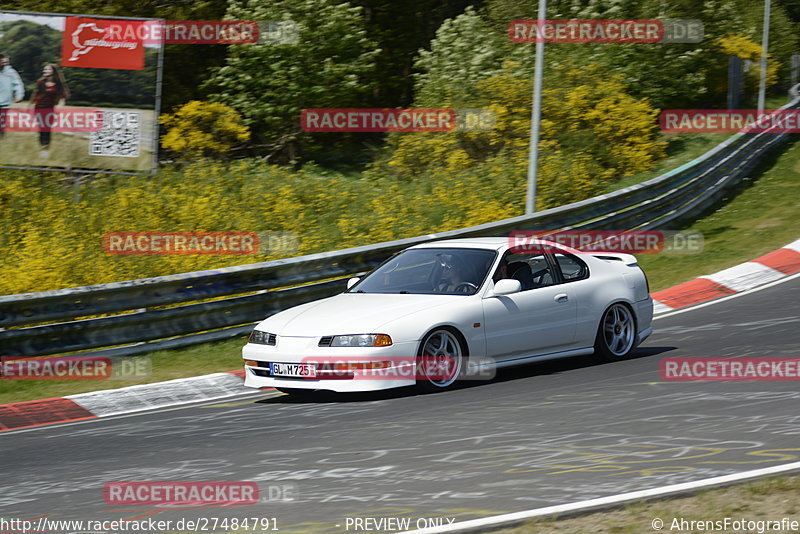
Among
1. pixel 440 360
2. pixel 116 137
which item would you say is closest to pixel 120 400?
pixel 440 360

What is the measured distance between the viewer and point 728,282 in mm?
14961

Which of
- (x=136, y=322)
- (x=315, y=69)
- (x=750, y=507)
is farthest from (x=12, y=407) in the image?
(x=315, y=69)

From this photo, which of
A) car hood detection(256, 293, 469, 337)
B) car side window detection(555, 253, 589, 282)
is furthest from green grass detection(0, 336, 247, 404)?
car side window detection(555, 253, 589, 282)

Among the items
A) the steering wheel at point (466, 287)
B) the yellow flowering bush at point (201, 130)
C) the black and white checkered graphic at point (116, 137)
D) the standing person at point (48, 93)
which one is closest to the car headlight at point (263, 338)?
the steering wheel at point (466, 287)

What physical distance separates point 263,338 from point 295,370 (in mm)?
581

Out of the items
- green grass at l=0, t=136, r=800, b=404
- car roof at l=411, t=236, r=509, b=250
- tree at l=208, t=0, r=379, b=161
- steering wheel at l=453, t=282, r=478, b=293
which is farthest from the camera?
tree at l=208, t=0, r=379, b=161

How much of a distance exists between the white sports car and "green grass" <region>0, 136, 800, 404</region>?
2114 mm

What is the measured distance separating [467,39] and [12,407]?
2616cm

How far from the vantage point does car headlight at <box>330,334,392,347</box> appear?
8.85 meters

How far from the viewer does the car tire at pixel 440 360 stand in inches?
358

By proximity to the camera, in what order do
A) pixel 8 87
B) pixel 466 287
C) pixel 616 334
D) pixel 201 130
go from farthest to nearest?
pixel 201 130, pixel 8 87, pixel 616 334, pixel 466 287

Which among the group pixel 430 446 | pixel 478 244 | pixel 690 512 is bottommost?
pixel 430 446

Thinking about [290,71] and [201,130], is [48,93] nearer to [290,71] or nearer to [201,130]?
[201,130]

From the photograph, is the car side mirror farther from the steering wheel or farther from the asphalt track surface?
the asphalt track surface
